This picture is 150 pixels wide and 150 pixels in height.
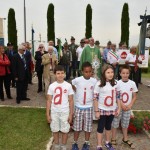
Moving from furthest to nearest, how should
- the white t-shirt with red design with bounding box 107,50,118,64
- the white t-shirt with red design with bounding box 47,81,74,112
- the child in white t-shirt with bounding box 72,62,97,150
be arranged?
the white t-shirt with red design with bounding box 107,50,118,64 → the child in white t-shirt with bounding box 72,62,97,150 → the white t-shirt with red design with bounding box 47,81,74,112

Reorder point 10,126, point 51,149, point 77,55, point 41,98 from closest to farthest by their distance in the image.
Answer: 1. point 51,149
2. point 10,126
3. point 41,98
4. point 77,55

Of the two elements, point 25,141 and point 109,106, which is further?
point 25,141

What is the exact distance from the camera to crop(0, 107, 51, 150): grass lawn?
6.06m

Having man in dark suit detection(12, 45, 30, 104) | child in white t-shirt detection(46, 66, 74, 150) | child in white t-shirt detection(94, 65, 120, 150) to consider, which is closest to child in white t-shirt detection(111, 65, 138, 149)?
child in white t-shirt detection(94, 65, 120, 150)

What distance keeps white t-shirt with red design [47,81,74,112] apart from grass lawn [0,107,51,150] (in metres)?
1.11

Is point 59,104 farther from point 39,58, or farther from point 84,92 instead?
point 39,58

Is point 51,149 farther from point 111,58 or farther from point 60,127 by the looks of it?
point 111,58

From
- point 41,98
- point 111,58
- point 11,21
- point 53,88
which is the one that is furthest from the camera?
point 11,21

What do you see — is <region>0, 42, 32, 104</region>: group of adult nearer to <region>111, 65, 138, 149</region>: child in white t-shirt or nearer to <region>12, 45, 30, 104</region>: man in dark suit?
<region>12, 45, 30, 104</region>: man in dark suit

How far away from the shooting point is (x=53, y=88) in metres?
5.30

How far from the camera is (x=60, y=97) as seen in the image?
5281mm

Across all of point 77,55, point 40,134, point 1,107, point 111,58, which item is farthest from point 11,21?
point 40,134

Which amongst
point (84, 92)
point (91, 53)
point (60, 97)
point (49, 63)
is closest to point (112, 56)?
point (91, 53)

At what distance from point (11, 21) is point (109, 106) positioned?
31718 millimetres
